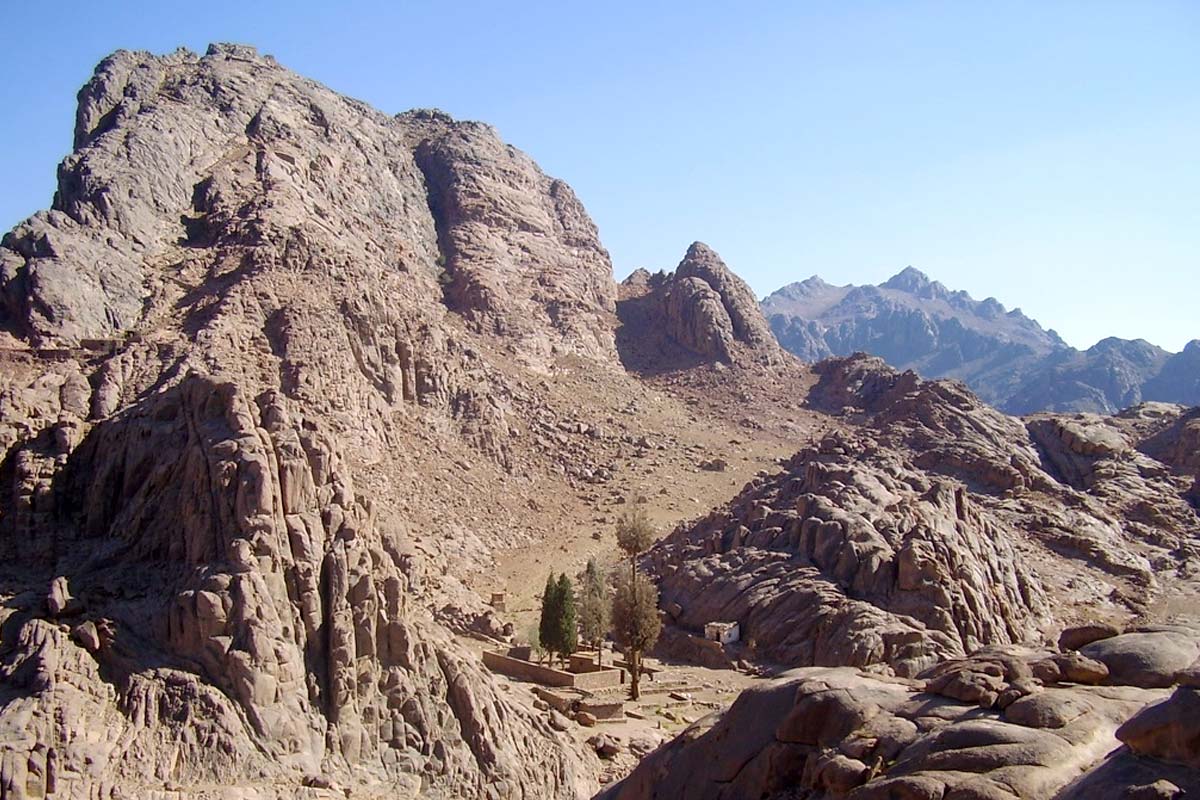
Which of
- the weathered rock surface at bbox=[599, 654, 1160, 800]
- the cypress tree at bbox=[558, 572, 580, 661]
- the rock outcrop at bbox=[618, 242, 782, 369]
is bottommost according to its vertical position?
the weathered rock surface at bbox=[599, 654, 1160, 800]

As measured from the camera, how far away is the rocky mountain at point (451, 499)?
1872cm

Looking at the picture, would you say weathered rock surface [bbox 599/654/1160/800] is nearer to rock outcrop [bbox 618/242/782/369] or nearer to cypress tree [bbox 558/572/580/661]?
cypress tree [bbox 558/572/580/661]

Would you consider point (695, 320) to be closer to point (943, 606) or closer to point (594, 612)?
point (594, 612)

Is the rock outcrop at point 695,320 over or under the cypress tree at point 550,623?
over

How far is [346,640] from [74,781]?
6586 mm

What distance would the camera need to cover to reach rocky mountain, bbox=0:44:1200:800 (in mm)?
18719

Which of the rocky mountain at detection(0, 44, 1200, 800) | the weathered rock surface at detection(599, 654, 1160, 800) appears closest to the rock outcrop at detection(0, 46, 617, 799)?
the rocky mountain at detection(0, 44, 1200, 800)

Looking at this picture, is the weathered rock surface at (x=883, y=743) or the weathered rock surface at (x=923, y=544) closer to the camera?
the weathered rock surface at (x=883, y=743)

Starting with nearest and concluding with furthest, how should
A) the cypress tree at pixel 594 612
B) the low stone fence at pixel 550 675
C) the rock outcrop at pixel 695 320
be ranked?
the low stone fence at pixel 550 675
the cypress tree at pixel 594 612
the rock outcrop at pixel 695 320

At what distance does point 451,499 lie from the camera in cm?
6838

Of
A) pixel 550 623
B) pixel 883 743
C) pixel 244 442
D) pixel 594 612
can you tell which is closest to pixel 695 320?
pixel 594 612

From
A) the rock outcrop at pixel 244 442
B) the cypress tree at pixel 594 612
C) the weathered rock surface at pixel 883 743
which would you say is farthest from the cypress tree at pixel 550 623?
the weathered rock surface at pixel 883 743

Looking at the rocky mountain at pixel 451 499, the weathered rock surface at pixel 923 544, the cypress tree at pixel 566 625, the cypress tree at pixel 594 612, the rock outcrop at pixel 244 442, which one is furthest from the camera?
the cypress tree at pixel 594 612

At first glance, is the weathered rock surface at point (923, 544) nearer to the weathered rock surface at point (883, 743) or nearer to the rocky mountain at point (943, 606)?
the rocky mountain at point (943, 606)
